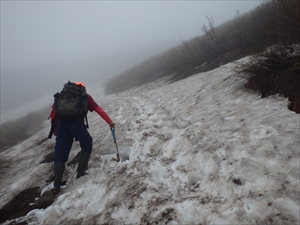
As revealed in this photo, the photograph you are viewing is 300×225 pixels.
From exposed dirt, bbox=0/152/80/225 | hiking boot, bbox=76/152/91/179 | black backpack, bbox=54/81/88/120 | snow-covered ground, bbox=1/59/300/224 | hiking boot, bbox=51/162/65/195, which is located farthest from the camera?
hiking boot, bbox=76/152/91/179

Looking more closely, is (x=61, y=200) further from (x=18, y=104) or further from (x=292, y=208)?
(x=18, y=104)

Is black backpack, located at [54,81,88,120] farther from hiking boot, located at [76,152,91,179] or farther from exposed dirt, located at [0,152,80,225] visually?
exposed dirt, located at [0,152,80,225]

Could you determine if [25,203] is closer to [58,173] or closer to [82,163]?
[58,173]

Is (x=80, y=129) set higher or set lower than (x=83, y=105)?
lower

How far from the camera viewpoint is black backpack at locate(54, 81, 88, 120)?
12.1 ft

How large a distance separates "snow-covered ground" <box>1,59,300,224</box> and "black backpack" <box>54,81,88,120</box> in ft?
4.35

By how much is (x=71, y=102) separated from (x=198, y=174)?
270 centimetres

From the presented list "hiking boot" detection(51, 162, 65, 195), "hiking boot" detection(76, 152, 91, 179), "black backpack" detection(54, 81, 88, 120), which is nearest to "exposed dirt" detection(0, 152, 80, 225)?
"hiking boot" detection(51, 162, 65, 195)

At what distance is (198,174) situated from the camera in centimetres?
316

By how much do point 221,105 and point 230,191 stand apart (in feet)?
9.87

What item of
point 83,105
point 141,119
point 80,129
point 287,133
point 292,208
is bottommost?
point 292,208

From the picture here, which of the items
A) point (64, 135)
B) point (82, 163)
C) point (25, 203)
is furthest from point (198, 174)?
point (25, 203)

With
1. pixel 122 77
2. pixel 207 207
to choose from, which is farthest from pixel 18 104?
pixel 207 207

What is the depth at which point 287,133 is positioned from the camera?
3.01 meters
